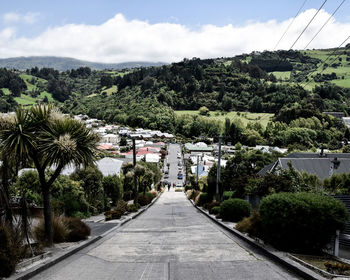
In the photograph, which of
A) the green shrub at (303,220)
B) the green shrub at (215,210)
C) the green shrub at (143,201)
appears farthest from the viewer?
the green shrub at (143,201)

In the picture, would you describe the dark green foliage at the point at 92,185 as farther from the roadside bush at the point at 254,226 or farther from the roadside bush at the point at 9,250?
the roadside bush at the point at 9,250

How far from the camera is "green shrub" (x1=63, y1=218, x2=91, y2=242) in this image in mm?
12180

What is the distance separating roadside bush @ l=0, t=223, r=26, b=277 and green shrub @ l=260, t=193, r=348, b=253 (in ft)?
20.1

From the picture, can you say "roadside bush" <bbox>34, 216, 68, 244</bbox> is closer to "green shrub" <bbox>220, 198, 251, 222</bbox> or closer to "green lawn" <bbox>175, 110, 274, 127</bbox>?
"green shrub" <bbox>220, 198, 251, 222</bbox>

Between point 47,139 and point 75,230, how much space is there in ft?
11.8

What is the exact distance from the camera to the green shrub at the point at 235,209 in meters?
18.8

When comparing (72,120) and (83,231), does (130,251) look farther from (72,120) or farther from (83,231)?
(72,120)

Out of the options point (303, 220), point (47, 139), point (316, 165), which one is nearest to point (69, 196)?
point (47, 139)

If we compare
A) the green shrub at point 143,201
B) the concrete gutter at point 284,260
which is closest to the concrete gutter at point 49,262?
the concrete gutter at point 284,260

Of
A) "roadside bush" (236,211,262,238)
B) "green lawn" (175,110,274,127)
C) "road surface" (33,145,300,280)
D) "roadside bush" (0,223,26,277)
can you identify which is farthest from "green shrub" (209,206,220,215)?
"green lawn" (175,110,274,127)

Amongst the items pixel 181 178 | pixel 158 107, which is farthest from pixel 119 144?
pixel 158 107

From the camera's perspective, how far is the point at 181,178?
89500 mm

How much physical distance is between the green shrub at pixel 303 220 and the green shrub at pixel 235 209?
8688 mm

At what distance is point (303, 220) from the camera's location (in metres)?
9.27
